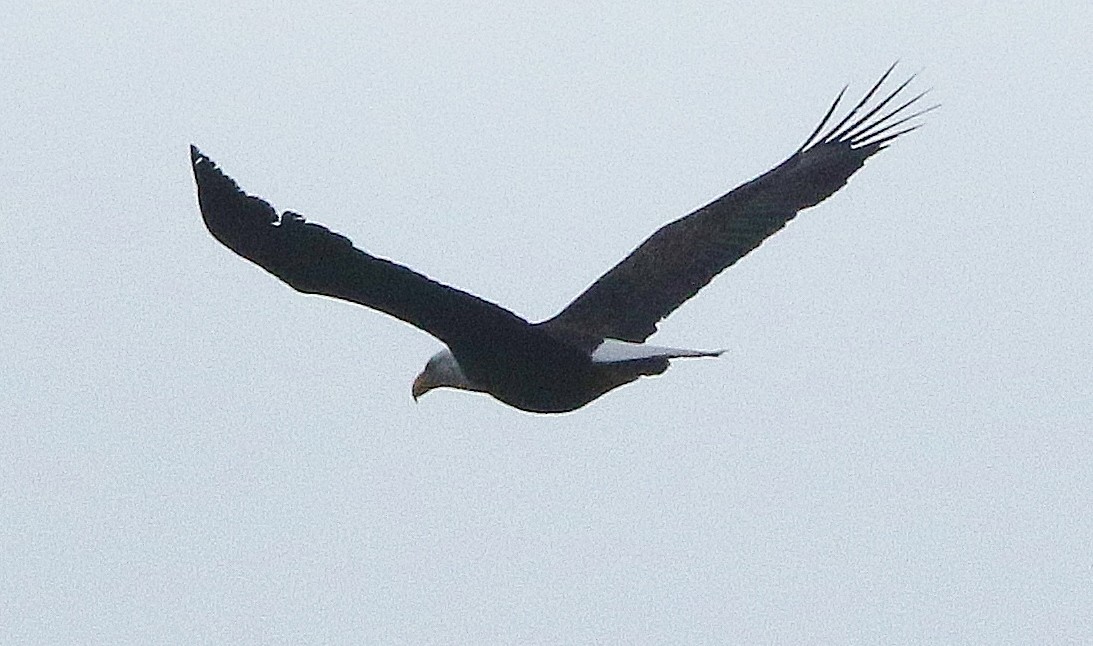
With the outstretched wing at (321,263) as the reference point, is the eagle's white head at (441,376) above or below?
above

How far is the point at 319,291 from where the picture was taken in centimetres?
1173

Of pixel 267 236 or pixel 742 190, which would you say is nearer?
pixel 267 236

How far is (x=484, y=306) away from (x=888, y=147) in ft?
12.0

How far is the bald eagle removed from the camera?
11.4 meters

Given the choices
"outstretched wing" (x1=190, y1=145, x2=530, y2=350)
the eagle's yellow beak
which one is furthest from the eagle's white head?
"outstretched wing" (x1=190, y1=145, x2=530, y2=350)

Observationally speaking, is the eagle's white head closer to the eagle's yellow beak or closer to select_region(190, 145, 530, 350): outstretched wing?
the eagle's yellow beak

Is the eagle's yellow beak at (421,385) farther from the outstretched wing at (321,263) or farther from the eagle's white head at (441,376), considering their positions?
the outstretched wing at (321,263)

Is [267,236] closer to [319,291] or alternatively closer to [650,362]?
[319,291]

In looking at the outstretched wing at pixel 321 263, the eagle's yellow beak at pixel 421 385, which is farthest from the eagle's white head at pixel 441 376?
the outstretched wing at pixel 321 263

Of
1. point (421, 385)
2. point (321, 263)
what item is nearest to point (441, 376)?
point (421, 385)

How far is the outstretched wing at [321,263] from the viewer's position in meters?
11.3

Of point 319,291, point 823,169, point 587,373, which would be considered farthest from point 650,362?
point 823,169

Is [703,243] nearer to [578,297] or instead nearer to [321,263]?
[578,297]

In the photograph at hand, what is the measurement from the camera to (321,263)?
11.6 m
